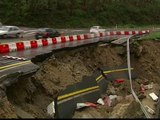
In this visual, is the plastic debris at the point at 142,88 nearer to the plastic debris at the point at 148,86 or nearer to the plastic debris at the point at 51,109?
the plastic debris at the point at 148,86

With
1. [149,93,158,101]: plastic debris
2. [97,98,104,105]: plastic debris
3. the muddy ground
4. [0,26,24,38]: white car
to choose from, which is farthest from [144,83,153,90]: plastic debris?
[0,26,24,38]: white car

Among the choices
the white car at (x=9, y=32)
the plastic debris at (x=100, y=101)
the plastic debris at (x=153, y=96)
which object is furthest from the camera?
the white car at (x=9, y=32)

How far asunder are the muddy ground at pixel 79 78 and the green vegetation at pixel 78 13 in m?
33.4

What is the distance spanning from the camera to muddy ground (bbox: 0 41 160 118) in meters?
16.4

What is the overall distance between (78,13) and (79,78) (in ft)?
167

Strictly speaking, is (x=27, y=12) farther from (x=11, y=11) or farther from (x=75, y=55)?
(x=75, y=55)

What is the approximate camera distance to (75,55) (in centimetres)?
2527

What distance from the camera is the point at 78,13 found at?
72188 mm

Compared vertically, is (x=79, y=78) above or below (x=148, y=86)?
above

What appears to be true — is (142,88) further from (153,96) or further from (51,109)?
(51,109)

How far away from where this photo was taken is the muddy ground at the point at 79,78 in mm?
16438

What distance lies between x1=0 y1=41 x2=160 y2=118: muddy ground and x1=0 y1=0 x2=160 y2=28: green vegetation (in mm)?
33371

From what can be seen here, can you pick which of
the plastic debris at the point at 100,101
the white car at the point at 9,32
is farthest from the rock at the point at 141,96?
the white car at the point at 9,32

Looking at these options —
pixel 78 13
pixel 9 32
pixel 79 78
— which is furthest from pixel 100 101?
pixel 78 13
